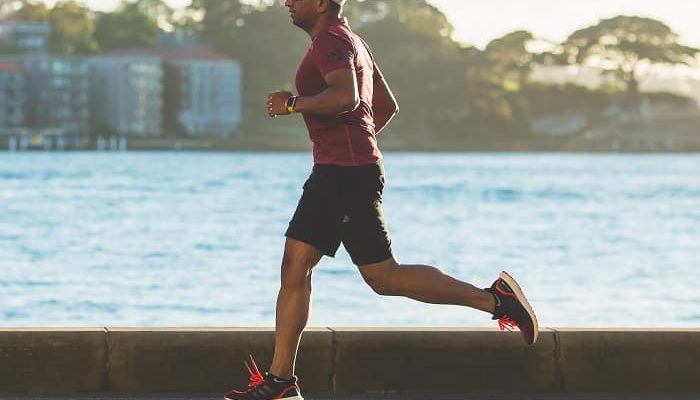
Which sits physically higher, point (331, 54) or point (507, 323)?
point (331, 54)

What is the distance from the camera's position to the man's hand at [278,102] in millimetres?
4863

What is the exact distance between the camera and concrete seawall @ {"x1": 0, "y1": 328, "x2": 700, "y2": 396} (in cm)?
575

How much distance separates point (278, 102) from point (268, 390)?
0.88 m

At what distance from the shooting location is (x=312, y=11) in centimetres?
509

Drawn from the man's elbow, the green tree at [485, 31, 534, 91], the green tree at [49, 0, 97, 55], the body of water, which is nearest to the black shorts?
the man's elbow

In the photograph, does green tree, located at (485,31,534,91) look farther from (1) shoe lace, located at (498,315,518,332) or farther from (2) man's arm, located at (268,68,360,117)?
(2) man's arm, located at (268,68,360,117)

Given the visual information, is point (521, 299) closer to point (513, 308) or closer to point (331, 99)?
point (513, 308)

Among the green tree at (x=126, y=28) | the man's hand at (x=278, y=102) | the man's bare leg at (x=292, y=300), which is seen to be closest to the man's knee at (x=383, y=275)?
the man's bare leg at (x=292, y=300)

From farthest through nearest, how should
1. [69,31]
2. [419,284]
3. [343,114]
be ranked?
[69,31], [419,284], [343,114]

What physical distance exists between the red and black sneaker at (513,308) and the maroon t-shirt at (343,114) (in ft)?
1.95

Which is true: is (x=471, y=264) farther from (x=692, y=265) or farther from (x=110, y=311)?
(x=110, y=311)

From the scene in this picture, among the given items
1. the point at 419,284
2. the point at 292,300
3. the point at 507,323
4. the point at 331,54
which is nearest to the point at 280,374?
the point at 292,300

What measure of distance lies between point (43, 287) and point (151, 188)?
49.0m

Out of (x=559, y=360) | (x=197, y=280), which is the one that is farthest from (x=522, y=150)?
(x=559, y=360)
